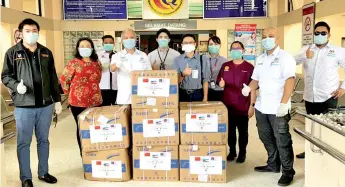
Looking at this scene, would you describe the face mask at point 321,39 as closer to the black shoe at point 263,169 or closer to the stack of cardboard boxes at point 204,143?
the stack of cardboard boxes at point 204,143

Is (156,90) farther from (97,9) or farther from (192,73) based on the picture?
(97,9)

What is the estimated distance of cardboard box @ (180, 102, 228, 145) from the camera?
332cm

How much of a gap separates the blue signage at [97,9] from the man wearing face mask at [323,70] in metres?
6.28

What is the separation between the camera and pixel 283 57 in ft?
10.4

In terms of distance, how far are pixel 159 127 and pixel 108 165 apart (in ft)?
2.07

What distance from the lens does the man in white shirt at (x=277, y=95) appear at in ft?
10.2

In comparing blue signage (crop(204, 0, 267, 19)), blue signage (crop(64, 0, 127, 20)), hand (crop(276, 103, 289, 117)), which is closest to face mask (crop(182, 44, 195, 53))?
hand (crop(276, 103, 289, 117))

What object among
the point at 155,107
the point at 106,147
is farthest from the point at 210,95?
the point at 106,147

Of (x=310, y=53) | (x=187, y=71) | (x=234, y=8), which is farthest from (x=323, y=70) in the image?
(x=234, y=8)

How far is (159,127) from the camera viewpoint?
3359 mm

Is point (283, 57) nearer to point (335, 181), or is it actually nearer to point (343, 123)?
point (343, 123)

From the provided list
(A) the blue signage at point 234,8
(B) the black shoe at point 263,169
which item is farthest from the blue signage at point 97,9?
(B) the black shoe at point 263,169

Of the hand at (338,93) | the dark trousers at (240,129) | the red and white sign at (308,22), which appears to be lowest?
the dark trousers at (240,129)

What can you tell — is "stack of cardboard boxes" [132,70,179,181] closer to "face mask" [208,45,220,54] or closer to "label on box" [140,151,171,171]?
"label on box" [140,151,171,171]
